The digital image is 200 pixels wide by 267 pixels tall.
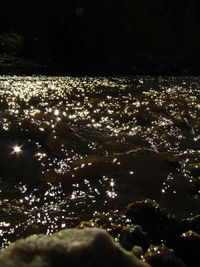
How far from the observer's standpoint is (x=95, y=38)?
9.83 meters

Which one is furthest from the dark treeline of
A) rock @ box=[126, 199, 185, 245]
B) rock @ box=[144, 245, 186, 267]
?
rock @ box=[144, 245, 186, 267]

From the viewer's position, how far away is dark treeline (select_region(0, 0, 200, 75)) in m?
9.31

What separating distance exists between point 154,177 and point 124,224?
81cm

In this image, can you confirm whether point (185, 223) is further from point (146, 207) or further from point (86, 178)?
point (86, 178)

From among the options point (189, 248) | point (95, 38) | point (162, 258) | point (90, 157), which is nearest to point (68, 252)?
point (162, 258)

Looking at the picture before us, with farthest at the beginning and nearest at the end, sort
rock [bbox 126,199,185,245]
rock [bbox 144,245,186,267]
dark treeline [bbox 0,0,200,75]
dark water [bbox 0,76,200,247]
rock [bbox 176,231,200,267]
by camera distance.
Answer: dark treeline [bbox 0,0,200,75]
dark water [bbox 0,76,200,247]
rock [bbox 126,199,185,245]
rock [bbox 176,231,200,267]
rock [bbox 144,245,186,267]

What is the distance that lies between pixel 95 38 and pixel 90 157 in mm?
7280

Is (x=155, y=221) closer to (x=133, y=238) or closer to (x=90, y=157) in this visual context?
(x=133, y=238)

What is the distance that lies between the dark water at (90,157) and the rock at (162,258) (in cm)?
44

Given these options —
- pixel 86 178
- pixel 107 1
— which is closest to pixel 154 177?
pixel 86 178

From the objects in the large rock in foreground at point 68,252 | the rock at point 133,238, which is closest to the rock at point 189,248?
the rock at point 133,238

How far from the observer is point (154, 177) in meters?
2.83

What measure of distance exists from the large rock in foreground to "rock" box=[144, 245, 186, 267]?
0.35 metres

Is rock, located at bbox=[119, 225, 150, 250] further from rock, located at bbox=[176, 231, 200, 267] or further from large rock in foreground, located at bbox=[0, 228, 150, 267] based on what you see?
large rock in foreground, located at bbox=[0, 228, 150, 267]
